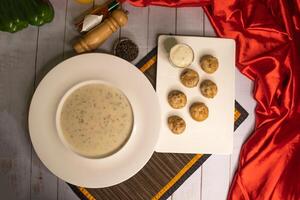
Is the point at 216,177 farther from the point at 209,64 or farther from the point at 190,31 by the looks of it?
the point at 190,31

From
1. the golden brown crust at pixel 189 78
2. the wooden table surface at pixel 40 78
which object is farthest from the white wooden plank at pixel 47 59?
the golden brown crust at pixel 189 78

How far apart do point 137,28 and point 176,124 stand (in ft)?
1.00

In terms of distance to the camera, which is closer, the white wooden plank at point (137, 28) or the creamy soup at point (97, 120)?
the creamy soup at point (97, 120)

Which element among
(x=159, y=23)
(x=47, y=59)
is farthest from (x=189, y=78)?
(x=47, y=59)

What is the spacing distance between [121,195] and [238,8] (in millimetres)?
638

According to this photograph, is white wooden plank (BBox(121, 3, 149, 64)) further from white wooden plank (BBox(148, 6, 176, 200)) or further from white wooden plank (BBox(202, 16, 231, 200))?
white wooden plank (BBox(202, 16, 231, 200))

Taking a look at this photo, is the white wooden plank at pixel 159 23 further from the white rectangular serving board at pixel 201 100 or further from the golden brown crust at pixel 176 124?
the golden brown crust at pixel 176 124

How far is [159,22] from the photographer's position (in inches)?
44.9

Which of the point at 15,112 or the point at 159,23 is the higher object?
the point at 159,23

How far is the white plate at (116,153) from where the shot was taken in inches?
39.9

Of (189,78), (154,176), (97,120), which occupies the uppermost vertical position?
(189,78)

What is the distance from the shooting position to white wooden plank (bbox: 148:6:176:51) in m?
1.13

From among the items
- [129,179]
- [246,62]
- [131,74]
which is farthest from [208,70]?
[129,179]

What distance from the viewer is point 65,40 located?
1111 millimetres
